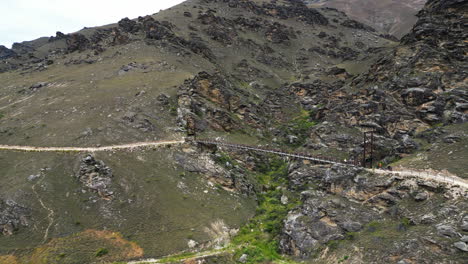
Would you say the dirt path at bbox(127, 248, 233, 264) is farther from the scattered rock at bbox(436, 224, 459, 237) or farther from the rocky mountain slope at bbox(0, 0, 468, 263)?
the scattered rock at bbox(436, 224, 459, 237)

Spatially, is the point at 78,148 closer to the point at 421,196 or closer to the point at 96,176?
the point at 96,176

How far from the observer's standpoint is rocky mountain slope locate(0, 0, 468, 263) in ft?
113

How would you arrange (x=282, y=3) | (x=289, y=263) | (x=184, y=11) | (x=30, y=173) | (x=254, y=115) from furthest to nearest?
(x=282, y=3) → (x=184, y=11) → (x=254, y=115) → (x=30, y=173) → (x=289, y=263)

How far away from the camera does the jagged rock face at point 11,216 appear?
35491 mm

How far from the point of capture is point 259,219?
148 ft

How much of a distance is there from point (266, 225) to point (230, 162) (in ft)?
50.8

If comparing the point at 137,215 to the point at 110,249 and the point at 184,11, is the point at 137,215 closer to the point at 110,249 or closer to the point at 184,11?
the point at 110,249

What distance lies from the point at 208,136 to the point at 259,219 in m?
22.5

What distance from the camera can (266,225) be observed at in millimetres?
43250

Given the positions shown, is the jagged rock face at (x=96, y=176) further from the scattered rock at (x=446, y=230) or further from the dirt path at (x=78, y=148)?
the scattered rock at (x=446, y=230)

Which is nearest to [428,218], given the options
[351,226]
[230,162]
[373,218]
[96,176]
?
[373,218]

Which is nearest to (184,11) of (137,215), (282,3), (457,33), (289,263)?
(282,3)

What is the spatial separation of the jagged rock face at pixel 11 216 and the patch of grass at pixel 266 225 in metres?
27.1

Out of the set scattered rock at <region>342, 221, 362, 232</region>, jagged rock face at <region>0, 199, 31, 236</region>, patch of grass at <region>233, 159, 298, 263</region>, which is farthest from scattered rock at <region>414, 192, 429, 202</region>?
jagged rock face at <region>0, 199, 31, 236</region>
